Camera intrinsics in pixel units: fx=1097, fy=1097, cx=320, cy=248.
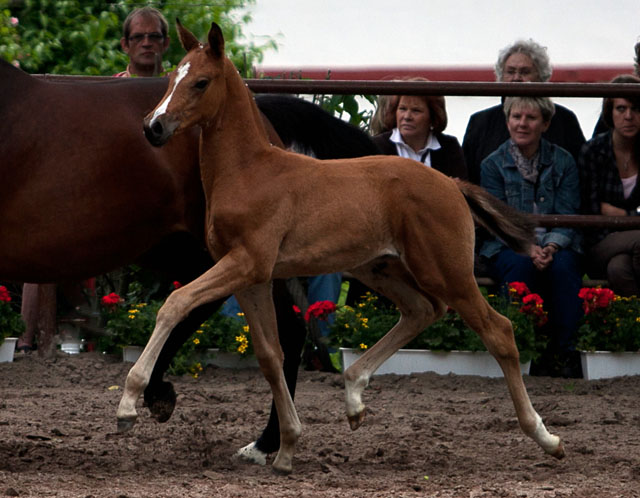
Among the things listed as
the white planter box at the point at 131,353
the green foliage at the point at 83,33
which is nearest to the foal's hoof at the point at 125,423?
the white planter box at the point at 131,353

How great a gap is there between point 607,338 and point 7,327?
3.48 metres

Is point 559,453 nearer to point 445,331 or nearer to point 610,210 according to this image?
point 445,331

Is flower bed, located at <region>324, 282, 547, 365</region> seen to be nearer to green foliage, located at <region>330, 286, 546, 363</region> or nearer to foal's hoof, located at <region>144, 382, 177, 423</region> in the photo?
green foliage, located at <region>330, 286, 546, 363</region>

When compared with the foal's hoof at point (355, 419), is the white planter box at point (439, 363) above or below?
below

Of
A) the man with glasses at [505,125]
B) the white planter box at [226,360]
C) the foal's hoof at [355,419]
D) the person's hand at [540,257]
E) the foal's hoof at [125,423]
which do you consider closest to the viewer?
the foal's hoof at [125,423]

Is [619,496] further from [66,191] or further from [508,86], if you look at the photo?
[508,86]

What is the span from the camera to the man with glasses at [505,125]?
22.5 feet

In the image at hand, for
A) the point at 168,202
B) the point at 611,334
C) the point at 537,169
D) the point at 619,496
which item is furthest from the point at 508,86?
the point at 619,496

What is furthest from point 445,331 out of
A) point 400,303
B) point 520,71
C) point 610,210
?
point 400,303

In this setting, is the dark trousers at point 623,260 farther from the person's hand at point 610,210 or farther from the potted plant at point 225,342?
the potted plant at point 225,342

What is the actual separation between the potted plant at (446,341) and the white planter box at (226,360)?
1.78ft

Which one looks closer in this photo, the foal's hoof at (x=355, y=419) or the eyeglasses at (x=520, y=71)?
the foal's hoof at (x=355, y=419)

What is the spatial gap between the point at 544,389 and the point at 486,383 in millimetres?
340

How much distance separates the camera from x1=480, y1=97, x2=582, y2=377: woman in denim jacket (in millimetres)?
6414
